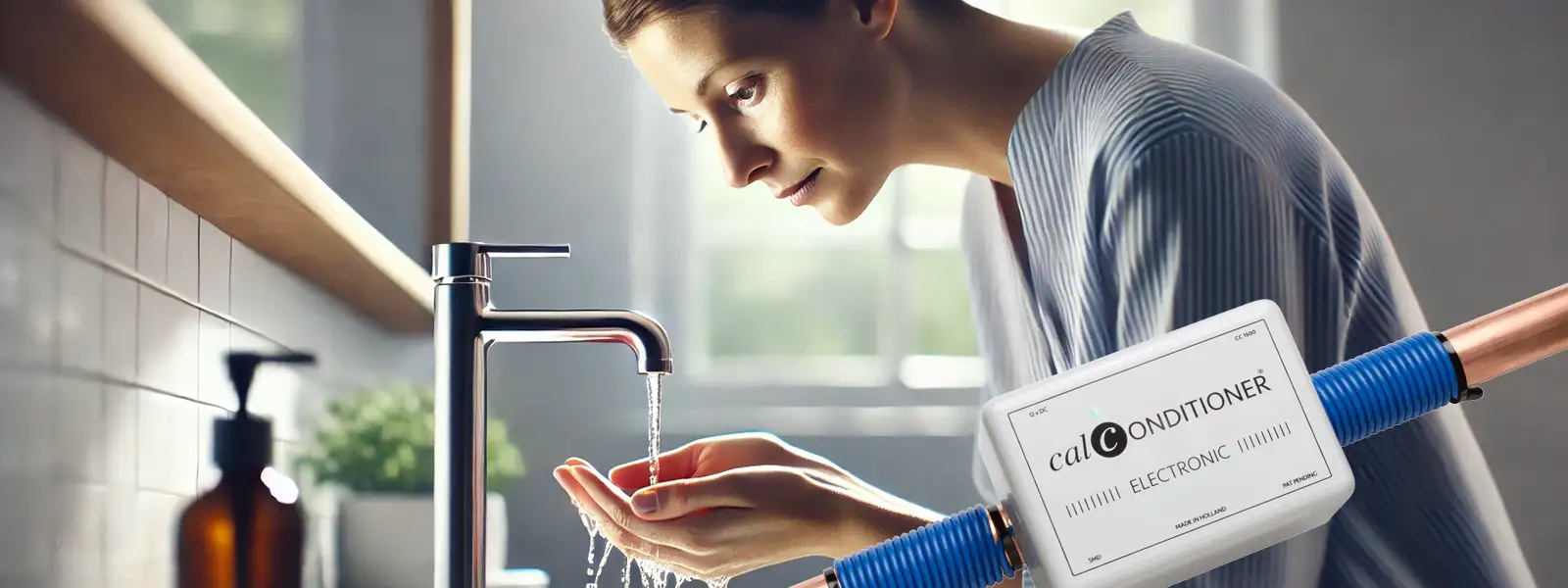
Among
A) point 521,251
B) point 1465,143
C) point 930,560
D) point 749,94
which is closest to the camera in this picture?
point 930,560

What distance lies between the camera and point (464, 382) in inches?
15.8

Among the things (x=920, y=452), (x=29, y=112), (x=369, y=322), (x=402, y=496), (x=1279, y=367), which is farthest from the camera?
(x=920, y=452)

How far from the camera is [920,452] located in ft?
5.94

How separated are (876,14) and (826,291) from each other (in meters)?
1.10

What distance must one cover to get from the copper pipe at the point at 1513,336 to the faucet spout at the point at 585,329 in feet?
0.90

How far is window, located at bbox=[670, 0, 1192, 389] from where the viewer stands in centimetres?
183

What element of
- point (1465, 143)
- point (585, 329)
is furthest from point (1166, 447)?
point (1465, 143)

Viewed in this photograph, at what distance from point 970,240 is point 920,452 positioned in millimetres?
962

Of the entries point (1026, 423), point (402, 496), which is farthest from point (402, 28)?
point (1026, 423)

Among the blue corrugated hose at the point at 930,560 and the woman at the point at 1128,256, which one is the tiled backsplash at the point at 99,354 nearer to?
the woman at the point at 1128,256

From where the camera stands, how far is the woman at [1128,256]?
1.64 feet

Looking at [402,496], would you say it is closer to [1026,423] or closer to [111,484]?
[111,484]

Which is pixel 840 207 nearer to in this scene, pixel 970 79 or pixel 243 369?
pixel 970 79

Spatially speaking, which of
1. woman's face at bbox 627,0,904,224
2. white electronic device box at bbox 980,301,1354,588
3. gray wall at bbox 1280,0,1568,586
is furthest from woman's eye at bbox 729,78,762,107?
gray wall at bbox 1280,0,1568,586
